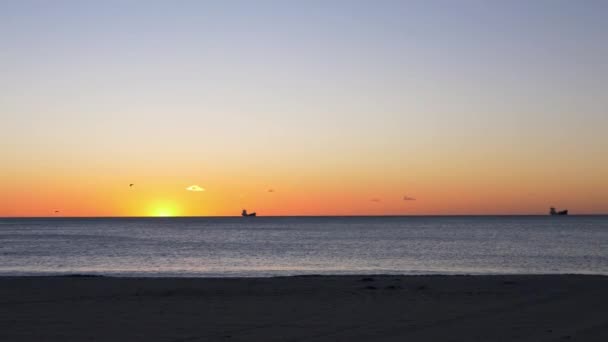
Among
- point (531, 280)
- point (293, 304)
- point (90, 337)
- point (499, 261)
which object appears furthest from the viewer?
point (499, 261)

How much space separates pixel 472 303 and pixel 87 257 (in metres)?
44.0

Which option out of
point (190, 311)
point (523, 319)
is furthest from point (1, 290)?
point (523, 319)

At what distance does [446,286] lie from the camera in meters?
24.8

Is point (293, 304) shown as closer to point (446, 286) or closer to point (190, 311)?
point (190, 311)

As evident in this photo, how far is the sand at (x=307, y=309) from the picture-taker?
48.2 feet

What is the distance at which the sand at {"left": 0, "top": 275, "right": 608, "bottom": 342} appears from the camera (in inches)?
579

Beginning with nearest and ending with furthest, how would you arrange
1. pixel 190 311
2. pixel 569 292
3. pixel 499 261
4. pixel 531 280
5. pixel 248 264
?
pixel 190 311 → pixel 569 292 → pixel 531 280 → pixel 248 264 → pixel 499 261

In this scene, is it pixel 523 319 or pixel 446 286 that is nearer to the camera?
pixel 523 319

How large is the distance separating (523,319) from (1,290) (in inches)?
709

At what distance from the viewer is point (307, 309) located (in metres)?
18.7

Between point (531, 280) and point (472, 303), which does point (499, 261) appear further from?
point (472, 303)

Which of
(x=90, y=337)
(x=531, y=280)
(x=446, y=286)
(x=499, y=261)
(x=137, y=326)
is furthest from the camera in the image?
(x=499, y=261)

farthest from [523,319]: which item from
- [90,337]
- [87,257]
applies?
[87,257]

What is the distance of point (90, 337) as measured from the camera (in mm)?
14383
